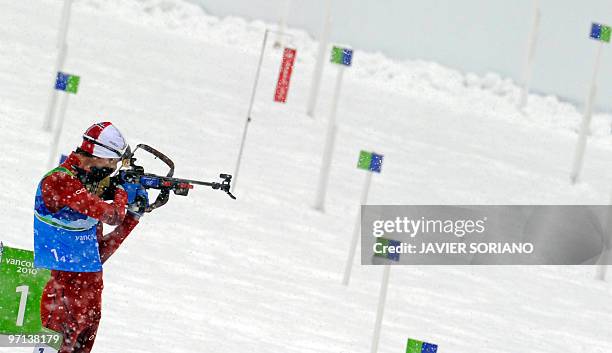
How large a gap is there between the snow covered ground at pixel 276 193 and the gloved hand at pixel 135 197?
2663mm

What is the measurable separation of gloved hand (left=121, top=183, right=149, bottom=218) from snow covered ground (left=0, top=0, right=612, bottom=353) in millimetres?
2663

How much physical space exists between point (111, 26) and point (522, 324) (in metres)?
18.0

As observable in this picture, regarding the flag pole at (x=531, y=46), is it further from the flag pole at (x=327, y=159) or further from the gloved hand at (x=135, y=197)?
the gloved hand at (x=135, y=197)

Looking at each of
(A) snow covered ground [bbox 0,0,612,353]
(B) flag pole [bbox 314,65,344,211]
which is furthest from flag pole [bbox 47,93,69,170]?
(B) flag pole [bbox 314,65,344,211]

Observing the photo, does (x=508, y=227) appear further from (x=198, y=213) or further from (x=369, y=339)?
(x=369, y=339)

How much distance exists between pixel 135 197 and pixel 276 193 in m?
10.3

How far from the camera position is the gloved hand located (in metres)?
5.29

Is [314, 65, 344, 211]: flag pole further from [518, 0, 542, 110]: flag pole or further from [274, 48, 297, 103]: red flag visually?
[518, 0, 542, 110]: flag pole

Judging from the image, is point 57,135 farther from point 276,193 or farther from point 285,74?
point 276,193

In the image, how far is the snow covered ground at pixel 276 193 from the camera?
10133 mm

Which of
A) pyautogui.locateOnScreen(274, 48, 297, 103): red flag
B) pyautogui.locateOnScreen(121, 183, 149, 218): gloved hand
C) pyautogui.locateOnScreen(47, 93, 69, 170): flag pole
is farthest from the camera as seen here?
pyautogui.locateOnScreen(274, 48, 297, 103): red flag

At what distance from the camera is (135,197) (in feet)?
17.5

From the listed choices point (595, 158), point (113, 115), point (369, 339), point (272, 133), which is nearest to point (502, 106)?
point (595, 158)

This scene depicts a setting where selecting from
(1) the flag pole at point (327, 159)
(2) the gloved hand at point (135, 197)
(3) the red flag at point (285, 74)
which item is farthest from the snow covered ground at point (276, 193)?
(2) the gloved hand at point (135, 197)
